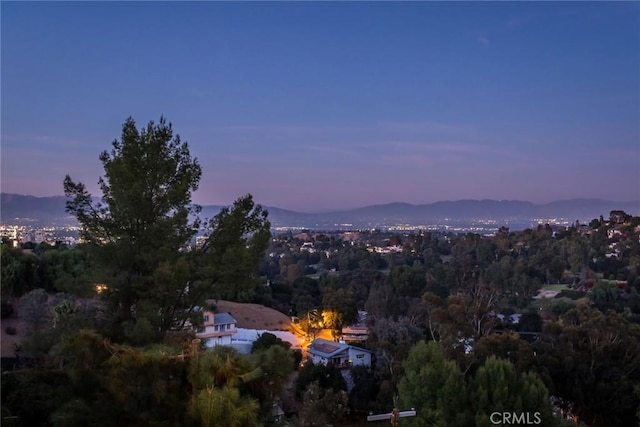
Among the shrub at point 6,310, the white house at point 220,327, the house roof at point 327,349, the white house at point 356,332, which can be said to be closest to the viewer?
the house roof at point 327,349

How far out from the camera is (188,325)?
5.43 metres

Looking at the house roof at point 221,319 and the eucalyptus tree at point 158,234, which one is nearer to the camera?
the eucalyptus tree at point 158,234

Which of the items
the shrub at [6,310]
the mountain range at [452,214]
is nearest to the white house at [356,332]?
the shrub at [6,310]

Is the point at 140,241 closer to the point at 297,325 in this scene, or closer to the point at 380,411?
the point at 380,411

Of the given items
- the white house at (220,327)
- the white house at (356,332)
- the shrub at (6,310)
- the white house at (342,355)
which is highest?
the shrub at (6,310)

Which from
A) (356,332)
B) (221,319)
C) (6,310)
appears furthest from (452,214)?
(6,310)

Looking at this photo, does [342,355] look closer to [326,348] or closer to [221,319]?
[326,348]

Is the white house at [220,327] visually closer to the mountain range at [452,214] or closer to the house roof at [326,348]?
the house roof at [326,348]

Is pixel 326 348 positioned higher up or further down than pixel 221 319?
further down

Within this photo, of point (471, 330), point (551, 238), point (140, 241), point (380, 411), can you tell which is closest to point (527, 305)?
point (471, 330)

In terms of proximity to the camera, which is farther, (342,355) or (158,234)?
(342,355)

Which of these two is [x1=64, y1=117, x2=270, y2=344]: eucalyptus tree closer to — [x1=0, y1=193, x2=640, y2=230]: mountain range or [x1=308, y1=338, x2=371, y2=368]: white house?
[x1=308, y1=338, x2=371, y2=368]: white house

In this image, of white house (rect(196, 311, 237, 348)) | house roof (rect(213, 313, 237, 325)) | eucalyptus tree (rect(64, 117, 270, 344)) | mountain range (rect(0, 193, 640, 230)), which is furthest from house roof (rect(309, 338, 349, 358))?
mountain range (rect(0, 193, 640, 230))

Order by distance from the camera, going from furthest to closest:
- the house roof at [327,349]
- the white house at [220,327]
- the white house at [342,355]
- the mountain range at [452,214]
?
the mountain range at [452,214] → the white house at [220,327] → the house roof at [327,349] → the white house at [342,355]
